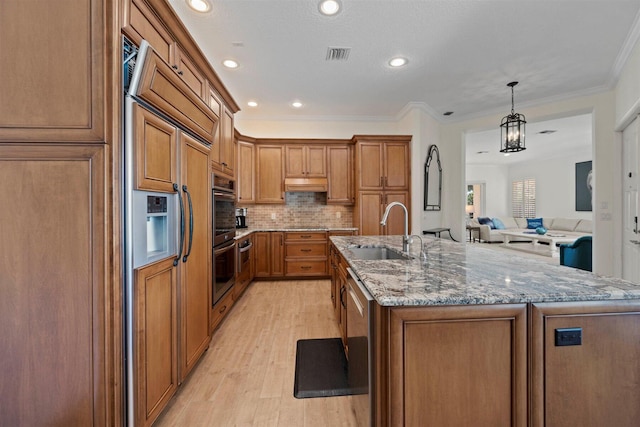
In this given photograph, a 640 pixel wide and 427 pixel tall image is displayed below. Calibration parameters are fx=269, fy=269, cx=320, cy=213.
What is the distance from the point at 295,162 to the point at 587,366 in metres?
4.29

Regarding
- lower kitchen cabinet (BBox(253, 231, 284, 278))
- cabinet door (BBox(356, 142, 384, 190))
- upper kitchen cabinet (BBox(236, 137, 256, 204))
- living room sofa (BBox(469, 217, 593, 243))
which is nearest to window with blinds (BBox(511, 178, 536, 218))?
living room sofa (BBox(469, 217, 593, 243))

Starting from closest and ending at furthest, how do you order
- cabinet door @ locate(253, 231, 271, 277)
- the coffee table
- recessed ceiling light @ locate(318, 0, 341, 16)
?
recessed ceiling light @ locate(318, 0, 341, 16) < cabinet door @ locate(253, 231, 271, 277) < the coffee table

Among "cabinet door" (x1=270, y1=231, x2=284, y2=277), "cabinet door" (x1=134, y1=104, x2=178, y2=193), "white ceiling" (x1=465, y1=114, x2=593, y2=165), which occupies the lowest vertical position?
"cabinet door" (x1=270, y1=231, x2=284, y2=277)

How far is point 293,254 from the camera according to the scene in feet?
14.7

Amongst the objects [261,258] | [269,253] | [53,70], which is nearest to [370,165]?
[269,253]

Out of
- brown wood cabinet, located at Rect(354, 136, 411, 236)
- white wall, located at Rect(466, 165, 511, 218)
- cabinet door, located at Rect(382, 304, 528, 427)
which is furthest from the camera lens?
white wall, located at Rect(466, 165, 511, 218)

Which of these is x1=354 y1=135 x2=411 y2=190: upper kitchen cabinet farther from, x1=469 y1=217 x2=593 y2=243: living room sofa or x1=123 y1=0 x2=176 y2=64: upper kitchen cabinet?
x1=469 y1=217 x2=593 y2=243: living room sofa

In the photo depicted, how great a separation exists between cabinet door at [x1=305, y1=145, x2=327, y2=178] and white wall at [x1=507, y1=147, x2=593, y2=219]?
8461 millimetres

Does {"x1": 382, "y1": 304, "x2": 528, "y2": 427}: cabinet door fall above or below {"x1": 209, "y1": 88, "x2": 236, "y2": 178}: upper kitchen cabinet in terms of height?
below

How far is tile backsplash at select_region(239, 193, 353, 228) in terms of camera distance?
5008 mm

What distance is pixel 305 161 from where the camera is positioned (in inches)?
188

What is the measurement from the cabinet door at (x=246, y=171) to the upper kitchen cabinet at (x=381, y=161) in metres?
1.83

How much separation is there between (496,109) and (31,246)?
5.77 metres

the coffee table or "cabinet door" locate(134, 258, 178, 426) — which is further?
the coffee table
